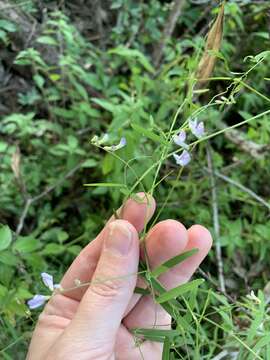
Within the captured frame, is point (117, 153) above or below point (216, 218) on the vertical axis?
above

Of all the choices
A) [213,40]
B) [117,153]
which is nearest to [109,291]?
[213,40]

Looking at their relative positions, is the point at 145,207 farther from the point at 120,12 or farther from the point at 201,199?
the point at 120,12

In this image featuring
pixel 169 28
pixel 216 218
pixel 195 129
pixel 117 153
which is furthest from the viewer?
pixel 169 28

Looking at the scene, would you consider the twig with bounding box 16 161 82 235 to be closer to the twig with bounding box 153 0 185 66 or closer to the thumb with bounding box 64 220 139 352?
the twig with bounding box 153 0 185 66

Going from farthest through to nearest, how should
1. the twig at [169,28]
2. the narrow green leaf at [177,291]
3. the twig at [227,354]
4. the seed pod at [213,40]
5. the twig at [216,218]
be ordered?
the twig at [169,28]
the twig at [216,218]
the twig at [227,354]
the seed pod at [213,40]
the narrow green leaf at [177,291]

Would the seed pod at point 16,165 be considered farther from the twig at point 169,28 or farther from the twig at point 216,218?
the twig at point 169,28

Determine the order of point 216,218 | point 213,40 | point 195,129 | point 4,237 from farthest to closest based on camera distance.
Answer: point 216,218, point 4,237, point 213,40, point 195,129

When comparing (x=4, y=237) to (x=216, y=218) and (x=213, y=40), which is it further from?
(x=216, y=218)

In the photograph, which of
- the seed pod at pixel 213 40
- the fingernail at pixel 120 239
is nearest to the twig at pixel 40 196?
the seed pod at pixel 213 40
